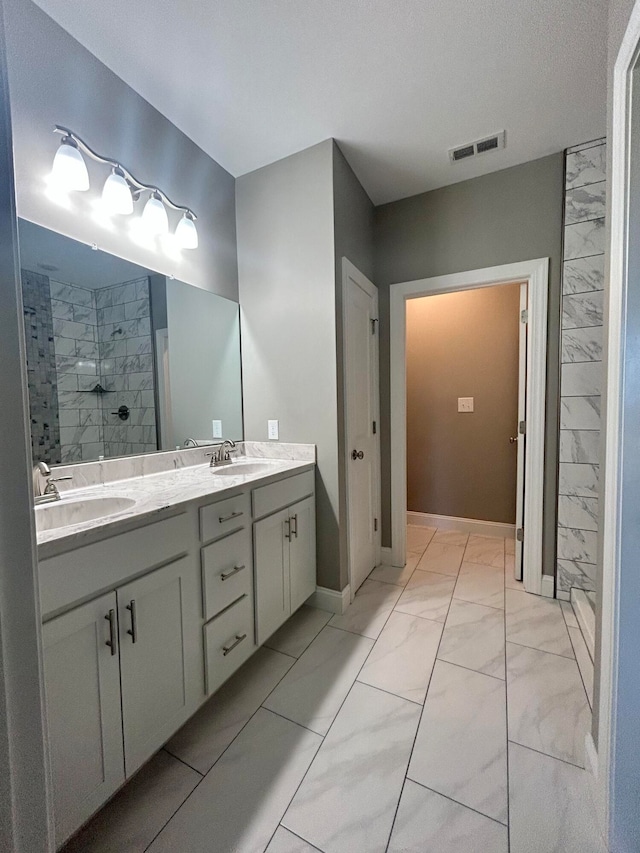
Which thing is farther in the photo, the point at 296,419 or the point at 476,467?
the point at 476,467

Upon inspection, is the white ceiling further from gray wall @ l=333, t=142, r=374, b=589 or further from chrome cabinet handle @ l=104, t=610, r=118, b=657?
chrome cabinet handle @ l=104, t=610, r=118, b=657

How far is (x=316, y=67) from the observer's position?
4.85 ft

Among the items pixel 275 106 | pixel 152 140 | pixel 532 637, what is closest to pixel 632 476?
pixel 532 637

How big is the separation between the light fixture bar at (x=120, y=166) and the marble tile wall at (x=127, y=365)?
1.35ft

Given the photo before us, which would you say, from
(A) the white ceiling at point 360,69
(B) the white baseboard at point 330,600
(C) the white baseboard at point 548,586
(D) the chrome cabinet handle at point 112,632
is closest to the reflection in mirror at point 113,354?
(D) the chrome cabinet handle at point 112,632

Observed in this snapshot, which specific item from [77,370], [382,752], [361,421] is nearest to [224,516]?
[77,370]

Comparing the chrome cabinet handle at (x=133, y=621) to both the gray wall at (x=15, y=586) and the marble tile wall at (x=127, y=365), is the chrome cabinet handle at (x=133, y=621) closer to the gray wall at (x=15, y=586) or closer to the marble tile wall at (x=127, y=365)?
the gray wall at (x=15, y=586)

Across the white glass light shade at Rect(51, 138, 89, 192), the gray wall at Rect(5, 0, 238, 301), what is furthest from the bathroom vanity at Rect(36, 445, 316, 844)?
the white glass light shade at Rect(51, 138, 89, 192)

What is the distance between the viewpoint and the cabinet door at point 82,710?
838 millimetres

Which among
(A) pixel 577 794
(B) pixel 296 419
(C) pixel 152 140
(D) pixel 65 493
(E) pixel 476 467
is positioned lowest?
(A) pixel 577 794

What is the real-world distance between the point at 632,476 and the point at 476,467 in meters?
2.38

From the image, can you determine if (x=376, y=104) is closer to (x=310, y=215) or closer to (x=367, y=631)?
(x=310, y=215)

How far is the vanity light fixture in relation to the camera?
51.4 inches

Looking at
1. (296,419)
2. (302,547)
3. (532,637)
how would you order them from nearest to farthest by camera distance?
(532,637), (302,547), (296,419)
